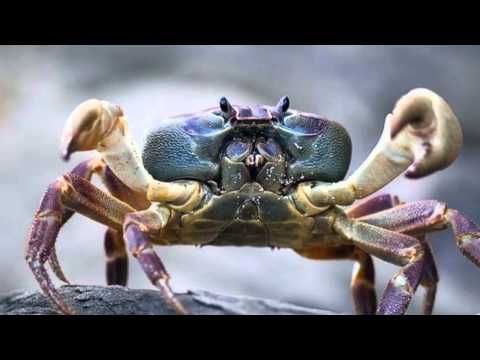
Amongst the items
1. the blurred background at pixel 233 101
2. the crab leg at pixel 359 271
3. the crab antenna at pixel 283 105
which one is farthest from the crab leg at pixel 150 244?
the blurred background at pixel 233 101

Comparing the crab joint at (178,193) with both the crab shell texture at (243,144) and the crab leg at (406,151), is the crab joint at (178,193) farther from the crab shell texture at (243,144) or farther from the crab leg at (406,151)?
the crab leg at (406,151)

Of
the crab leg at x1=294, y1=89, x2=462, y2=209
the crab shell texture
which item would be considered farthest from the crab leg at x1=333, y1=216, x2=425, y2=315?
the crab shell texture

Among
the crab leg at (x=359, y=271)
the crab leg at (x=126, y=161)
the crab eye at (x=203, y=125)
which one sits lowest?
the crab leg at (x=359, y=271)

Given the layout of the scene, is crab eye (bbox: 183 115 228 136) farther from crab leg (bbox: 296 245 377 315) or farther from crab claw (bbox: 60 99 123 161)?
crab leg (bbox: 296 245 377 315)

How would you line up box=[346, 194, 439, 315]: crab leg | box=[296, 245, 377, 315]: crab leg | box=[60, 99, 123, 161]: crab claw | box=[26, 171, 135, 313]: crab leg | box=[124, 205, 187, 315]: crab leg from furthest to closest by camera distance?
box=[296, 245, 377, 315]: crab leg
box=[346, 194, 439, 315]: crab leg
box=[26, 171, 135, 313]: crab leg
box=[60, 99, 123, 161]: crab claw
box=[124, 205, 187, 315]: crab leg

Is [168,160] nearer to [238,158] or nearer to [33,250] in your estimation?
[238,158]

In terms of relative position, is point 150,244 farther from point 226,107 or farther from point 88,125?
point 226,107
